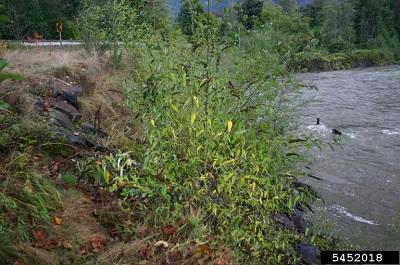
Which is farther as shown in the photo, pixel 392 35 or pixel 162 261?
pixel 392 35

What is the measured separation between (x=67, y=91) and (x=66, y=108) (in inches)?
34.7

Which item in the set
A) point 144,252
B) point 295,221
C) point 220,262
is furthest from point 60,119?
point 295,221

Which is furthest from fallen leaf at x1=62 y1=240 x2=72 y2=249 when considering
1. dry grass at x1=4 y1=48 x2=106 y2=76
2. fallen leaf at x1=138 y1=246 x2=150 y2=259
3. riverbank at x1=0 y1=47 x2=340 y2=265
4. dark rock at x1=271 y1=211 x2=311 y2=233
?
dry grass at x1=4 y1=48 x2=106 y2=76

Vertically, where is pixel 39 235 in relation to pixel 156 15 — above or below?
below

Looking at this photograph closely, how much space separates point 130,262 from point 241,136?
166cm

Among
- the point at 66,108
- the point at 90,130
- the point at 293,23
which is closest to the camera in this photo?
the point at 90,130

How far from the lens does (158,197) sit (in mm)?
4066

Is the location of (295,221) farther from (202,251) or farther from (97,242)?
(97,242)

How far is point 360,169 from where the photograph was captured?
34.7ft

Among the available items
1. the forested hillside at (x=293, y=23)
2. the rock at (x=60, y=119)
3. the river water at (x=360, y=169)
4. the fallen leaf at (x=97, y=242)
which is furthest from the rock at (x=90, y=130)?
the river water at (x=360, y=169)

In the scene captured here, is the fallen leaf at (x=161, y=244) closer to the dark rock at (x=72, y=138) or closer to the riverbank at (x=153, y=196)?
the riverbank at (x=153, y=196)

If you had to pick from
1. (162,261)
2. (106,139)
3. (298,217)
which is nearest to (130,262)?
(162,261)

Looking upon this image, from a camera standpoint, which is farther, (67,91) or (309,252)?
(67,91)

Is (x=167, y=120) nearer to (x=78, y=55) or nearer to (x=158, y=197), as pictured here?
(x=158, y=197)
